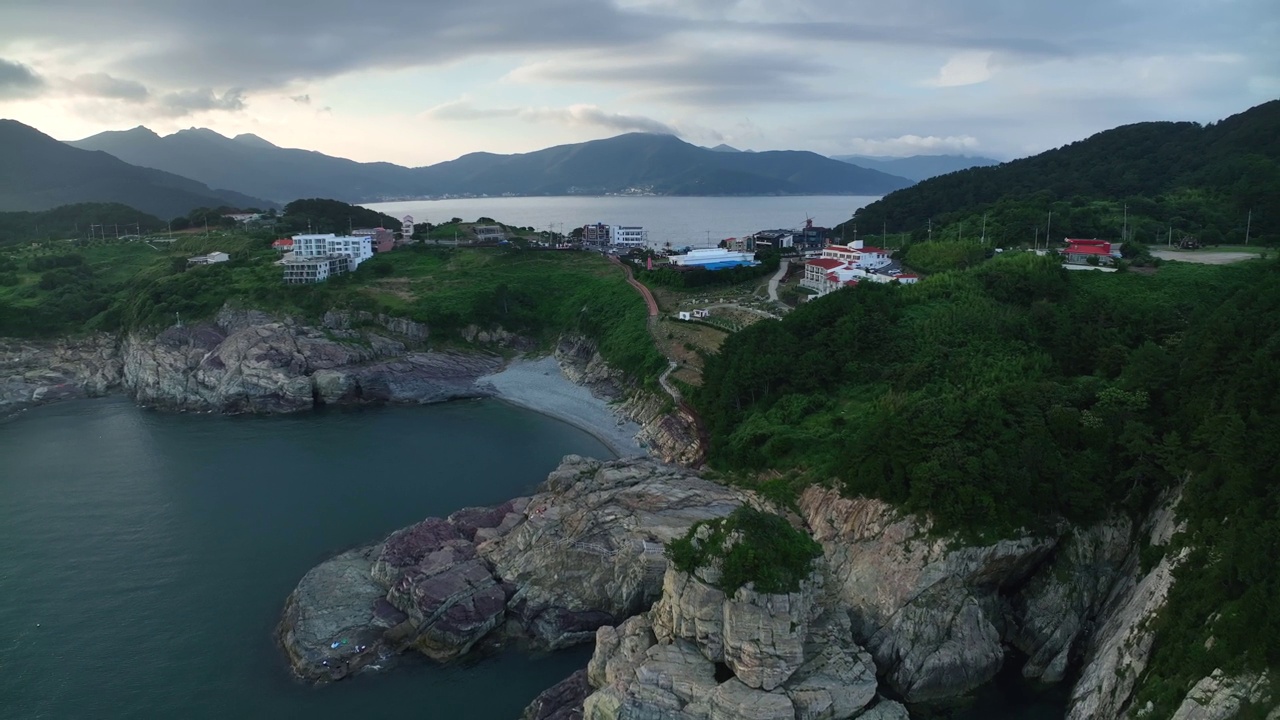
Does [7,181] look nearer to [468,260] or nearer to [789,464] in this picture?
[468,260]

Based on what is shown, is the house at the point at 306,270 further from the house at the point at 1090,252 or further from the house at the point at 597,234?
the house at the point at 1090,252

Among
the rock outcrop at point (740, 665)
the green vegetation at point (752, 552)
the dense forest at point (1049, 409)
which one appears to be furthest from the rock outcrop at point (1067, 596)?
the green vegetation at point (752, 552)

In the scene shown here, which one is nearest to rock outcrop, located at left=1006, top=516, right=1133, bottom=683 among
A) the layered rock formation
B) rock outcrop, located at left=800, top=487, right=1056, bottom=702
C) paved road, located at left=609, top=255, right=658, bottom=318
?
rock outcrop, located at left=800, top=487, right=1056, bottom=702

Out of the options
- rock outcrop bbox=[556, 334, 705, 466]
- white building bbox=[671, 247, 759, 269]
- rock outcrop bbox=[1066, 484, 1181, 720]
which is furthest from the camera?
white building bbox=[671, 247, 759, 269]

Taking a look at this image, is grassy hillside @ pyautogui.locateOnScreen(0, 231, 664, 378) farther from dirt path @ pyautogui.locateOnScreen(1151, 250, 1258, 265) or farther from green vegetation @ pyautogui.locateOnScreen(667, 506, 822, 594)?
dirt path @ pyautogui.locateOnScreen(1151, 250, 1258, 265)

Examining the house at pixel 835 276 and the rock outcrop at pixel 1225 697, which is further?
the house at pixel 835 276

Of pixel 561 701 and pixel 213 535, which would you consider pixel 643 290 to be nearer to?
pixel 213 535
